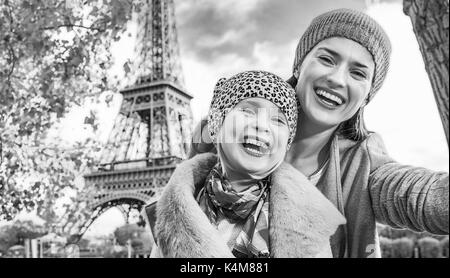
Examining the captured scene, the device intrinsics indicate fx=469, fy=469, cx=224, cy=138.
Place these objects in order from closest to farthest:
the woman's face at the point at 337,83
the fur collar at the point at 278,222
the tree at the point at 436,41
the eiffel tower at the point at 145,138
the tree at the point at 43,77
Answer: the tree at the point at 436,41 < the fur collar at the point at 278,222 < the woman's face at the point at 337,83 < the tree at the point at 43,77 < the eiffel tower at the point at 145,138

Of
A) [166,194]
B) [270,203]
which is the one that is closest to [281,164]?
[270,203]

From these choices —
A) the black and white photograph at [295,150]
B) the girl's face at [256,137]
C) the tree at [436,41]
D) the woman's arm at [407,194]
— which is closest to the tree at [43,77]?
the black and white photograph at [295,150]

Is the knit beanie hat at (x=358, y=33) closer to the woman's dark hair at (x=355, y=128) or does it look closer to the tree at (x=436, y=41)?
the woman's dark hair at (x=355, y=128)

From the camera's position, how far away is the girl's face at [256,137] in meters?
1.25

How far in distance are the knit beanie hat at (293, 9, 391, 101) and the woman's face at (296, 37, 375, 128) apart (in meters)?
0.02

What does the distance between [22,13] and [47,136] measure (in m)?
1.36

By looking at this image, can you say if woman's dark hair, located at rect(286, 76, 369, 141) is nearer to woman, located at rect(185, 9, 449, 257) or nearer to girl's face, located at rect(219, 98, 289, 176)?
woman, located at rect(185, 9, 449, 257)

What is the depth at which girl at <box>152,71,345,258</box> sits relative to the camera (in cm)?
122

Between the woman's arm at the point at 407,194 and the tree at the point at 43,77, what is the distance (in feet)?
6.35

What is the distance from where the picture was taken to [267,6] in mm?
1714

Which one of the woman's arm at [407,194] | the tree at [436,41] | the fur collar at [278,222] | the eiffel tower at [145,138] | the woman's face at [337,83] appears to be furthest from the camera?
the eiffel tower at [145,138]

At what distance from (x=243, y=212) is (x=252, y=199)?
46 mm

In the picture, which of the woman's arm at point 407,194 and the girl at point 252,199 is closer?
the woman's arm at point 407,194
